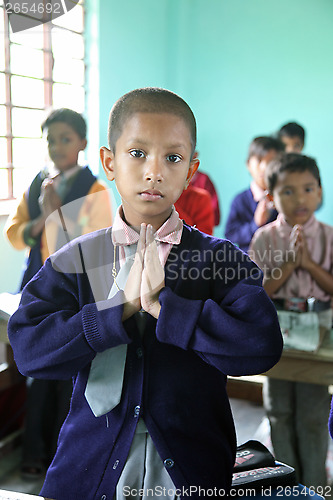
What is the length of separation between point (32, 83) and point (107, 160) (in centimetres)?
312

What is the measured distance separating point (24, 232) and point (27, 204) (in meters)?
0.11

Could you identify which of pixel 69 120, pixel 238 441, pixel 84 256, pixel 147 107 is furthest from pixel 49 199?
pixel 238 441

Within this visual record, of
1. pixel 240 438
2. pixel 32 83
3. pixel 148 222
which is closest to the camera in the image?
pixel 148 222

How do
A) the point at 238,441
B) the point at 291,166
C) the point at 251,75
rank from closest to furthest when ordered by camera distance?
the point at 291,166 < the point at 238,441 < the point at 251,75

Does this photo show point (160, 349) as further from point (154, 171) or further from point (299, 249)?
point (299, 249)

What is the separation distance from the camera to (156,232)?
3.14ft

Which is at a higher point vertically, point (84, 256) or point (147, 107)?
point (147, 107)

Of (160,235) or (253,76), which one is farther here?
(253,76)

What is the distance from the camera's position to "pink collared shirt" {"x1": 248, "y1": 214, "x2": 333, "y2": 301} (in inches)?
75.0

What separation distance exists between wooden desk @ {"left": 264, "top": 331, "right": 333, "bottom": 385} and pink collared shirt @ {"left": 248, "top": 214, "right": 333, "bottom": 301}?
24cm

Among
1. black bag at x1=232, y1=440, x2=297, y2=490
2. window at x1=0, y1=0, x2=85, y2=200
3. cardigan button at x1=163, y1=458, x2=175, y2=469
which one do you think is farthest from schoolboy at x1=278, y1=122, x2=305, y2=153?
cardigan button at x1=163, y1=458, x2=175, y2=469

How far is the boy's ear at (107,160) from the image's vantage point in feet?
3.09

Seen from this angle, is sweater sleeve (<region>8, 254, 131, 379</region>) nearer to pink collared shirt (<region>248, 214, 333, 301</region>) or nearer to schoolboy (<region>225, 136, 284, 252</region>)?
pink collared shirt (<region>248, 214, 333, 301</region>)

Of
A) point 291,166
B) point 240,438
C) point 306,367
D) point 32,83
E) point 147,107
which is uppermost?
point 32,83
